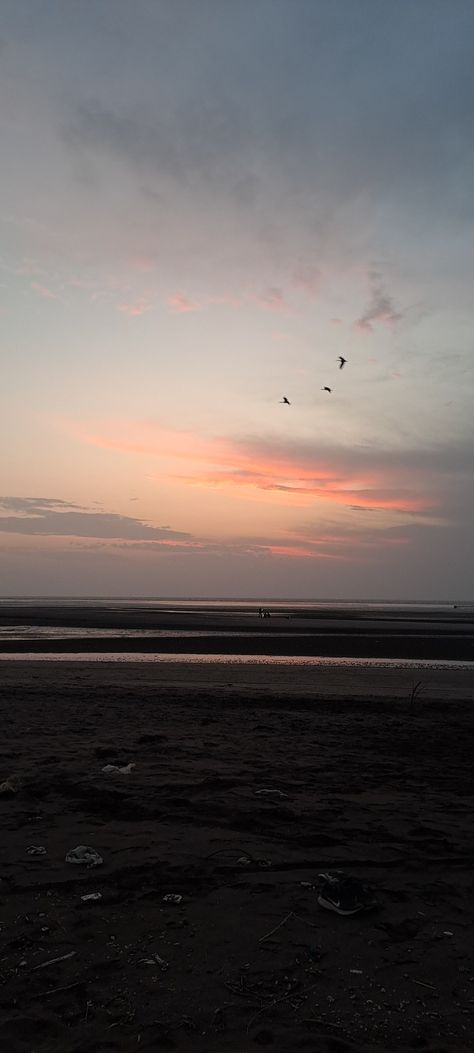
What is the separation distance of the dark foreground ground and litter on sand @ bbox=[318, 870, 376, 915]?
77mm

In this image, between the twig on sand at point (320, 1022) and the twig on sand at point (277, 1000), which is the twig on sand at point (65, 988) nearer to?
the twig on sand at point (277, 1000)

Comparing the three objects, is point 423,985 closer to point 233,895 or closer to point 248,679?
point 233,895

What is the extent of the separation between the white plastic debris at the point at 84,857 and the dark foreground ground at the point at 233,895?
0.12 metres

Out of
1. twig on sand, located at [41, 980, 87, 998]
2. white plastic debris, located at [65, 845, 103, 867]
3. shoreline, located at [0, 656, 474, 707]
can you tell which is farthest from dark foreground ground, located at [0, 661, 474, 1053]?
shoreline, located at [0, 656, 474, 707]

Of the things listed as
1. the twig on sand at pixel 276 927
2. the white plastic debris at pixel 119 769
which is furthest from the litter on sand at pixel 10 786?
the twig on sand at pixel 276 927

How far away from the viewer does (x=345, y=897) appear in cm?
569

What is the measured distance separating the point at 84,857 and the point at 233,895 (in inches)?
64.5

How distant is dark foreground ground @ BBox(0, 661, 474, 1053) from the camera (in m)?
4.13

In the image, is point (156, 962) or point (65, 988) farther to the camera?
point (156, 962)

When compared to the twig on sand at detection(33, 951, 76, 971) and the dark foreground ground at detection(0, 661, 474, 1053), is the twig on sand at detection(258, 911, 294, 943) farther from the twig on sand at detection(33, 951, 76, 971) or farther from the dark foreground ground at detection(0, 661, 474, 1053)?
the twig on sand at detection(33, 951, 76, 971)

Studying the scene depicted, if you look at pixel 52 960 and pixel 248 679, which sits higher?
pixel 52 960

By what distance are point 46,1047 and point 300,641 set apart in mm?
38537

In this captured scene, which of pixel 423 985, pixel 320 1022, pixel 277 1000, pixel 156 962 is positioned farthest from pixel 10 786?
pixel 423 985

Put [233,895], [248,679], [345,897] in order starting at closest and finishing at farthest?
[345,897], [233,895], [248,679]
